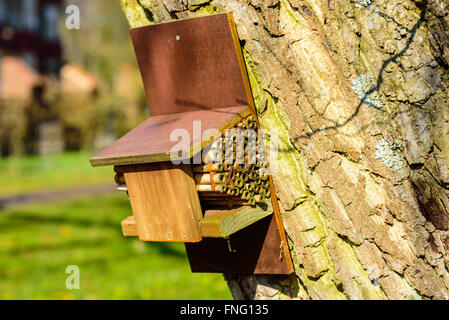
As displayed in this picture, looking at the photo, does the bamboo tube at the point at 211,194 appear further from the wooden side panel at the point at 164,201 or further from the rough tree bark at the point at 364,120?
the rough tree bark at the point at 364,120

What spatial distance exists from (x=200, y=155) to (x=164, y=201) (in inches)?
10.6

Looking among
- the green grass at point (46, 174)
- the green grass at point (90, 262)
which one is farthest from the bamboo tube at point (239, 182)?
the green grass at point (46, 174)

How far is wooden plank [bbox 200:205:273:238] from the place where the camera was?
6.97 ft

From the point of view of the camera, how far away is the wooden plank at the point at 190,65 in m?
2.29

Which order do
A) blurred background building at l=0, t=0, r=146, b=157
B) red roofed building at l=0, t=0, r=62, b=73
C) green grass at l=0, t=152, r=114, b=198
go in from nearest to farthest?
green grass at l=0, t=152, r=114, b=198
blurred background building at l=0, t=0, r=146, b=157
red roofed building at l=0, t=0, r=62, b=73

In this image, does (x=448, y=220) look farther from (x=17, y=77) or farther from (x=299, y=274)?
(x=17, y=77)

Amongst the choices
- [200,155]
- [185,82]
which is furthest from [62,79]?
[200,155]

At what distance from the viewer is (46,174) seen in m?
15.6

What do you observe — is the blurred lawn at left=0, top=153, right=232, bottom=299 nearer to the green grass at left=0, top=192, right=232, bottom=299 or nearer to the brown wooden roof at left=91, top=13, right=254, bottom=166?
the green grass at left=0, top=192, right=232, bottom=299

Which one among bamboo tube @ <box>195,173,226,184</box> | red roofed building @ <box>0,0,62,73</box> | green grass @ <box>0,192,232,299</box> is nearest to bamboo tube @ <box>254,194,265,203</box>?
bamboo tube @ <box>195,173,226,184</box>

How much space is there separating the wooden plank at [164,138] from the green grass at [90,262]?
2550 mm

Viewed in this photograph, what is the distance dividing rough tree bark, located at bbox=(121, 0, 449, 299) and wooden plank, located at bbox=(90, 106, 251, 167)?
0.20 meters

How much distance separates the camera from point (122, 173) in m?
2.35

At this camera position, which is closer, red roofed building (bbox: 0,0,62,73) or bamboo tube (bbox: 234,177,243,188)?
bamboo tube (bbox: 234,177,243,188)
